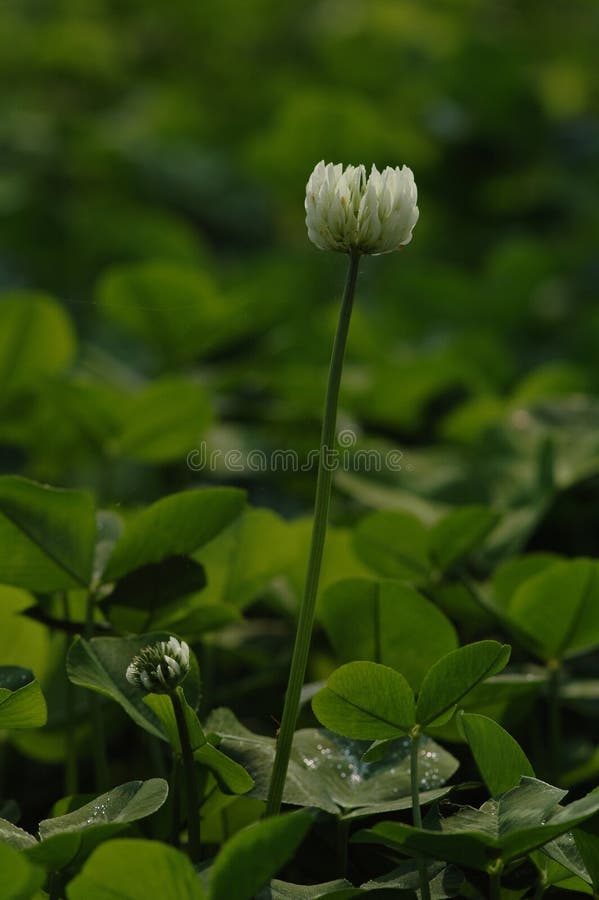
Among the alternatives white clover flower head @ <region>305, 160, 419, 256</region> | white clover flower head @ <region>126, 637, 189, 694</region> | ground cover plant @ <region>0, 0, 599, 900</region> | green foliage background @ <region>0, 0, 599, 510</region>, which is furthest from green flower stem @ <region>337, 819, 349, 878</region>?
green foliage background @ <region>0, 0, 599, 510</region>

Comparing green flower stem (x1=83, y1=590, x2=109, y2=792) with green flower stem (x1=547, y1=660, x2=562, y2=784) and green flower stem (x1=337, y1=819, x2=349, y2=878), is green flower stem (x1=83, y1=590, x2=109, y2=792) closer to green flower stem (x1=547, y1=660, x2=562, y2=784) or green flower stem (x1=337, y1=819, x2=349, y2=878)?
green flower stem (x1=337, y1=819, x2=349, y2=878)

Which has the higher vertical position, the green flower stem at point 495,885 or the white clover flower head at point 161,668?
the white clover flower head at point 161,668

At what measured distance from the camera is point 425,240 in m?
1.88

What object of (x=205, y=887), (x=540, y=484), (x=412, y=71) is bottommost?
(x=205, y=887)

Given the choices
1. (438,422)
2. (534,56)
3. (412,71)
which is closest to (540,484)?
(438,422)

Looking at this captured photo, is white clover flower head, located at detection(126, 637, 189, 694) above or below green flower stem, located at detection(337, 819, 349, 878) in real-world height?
above

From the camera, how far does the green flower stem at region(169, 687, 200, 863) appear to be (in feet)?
1.55

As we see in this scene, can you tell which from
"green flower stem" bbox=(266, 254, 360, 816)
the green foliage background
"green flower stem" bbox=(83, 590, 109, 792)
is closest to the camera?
"green flower stem" bbox=(266, 254, 360, 816)

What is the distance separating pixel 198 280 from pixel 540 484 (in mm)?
→ 545

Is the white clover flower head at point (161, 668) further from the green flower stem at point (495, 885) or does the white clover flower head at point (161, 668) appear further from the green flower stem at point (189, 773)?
the green flower stem at point (495, 885)

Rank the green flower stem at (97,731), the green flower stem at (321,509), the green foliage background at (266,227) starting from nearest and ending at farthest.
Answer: the green flower stem at (321,509) → the green flower stem at (97,731) → the green foliage background at (266,227)

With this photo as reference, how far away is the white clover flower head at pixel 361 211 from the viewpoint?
1.57 feet

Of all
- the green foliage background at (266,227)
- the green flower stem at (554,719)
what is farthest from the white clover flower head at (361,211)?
the green foliage background at (266,227)

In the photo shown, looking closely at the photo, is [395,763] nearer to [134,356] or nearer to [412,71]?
[134,356]
